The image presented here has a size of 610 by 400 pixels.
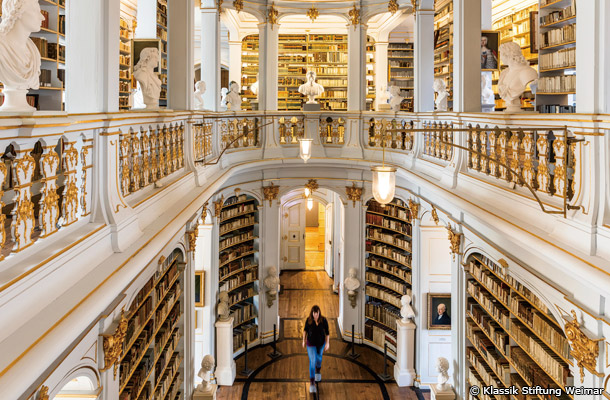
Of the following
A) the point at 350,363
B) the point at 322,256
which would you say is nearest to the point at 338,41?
the point at 322,256

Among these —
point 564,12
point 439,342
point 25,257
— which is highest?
point 564,12

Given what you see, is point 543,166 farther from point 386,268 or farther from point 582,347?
point 386,268

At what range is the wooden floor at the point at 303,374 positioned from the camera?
863cm

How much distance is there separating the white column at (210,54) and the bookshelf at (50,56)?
2.21 meters

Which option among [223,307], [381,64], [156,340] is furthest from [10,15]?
[381,64]

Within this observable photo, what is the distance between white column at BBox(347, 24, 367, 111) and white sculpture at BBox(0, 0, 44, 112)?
27.1 feet

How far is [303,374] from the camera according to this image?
30.6ft

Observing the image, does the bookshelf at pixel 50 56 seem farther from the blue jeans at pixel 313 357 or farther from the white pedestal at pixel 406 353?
the white pedestal at pixel 406 353

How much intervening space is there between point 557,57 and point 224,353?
22.3 ft

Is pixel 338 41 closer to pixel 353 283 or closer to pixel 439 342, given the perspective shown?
pixel 353 283

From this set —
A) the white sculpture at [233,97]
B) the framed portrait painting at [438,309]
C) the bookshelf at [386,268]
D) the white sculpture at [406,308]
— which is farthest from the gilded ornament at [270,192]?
the framed portrait painting at [438,309]

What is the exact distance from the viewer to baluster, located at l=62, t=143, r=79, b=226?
2.72 m

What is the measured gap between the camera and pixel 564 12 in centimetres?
756

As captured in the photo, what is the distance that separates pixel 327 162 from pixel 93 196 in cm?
725
